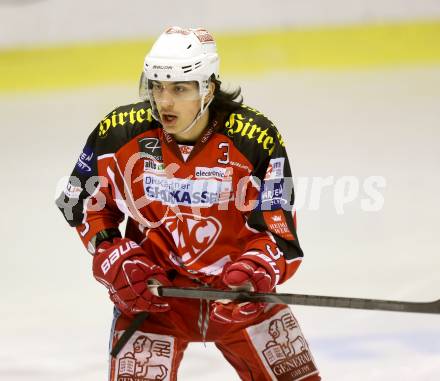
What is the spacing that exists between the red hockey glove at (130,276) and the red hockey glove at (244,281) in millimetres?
190

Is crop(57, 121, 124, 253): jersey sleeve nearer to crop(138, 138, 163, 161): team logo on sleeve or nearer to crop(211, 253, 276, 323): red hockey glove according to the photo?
crop(138, 138, 163, 161): team logo on sleeve

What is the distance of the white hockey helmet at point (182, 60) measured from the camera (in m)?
2.89

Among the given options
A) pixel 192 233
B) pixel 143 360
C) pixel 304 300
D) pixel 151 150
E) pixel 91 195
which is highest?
pixel 151 150

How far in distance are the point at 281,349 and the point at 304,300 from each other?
25 centimetres

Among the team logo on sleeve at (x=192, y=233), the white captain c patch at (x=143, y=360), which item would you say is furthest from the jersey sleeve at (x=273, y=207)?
the white captain c patch at (x=143, y=360)

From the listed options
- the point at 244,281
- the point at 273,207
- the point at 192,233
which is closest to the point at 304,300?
the point at 244,281

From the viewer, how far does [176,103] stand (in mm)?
2906

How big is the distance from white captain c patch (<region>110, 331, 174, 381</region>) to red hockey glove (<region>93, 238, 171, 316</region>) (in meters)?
0.09

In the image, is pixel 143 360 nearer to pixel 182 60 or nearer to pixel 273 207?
pixel 273 207

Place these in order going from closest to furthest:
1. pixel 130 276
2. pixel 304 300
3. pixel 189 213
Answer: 1. pixel 304 300
2. pixel 130 276
3. pixel 189 213

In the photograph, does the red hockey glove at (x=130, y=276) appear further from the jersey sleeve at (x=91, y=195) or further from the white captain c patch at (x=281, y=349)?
the white captain c patch at (x=281, y=349)

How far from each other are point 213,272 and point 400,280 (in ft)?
4.56

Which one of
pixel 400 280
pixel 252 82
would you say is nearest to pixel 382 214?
pixel 400 280

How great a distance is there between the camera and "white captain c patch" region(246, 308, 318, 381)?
2941mm
